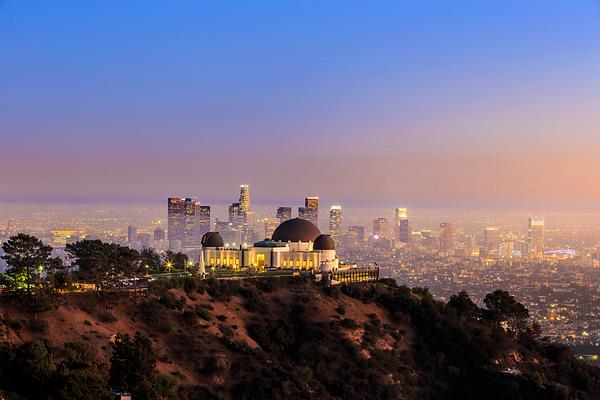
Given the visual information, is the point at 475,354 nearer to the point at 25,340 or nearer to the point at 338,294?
the point at 338,294

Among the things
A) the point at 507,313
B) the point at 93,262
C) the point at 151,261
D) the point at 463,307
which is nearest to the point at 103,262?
the point at 93,262

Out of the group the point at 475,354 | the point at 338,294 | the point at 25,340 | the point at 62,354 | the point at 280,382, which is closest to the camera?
the point at 62,354

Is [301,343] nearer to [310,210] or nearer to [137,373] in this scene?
[137,373]

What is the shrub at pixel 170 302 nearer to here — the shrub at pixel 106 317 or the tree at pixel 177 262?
the shrub at pixel 106 317

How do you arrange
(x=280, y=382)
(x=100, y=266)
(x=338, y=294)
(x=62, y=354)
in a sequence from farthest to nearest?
(x=338, y=294), (x=100, y=266), (x=280, y=382), (x=62, y=354)

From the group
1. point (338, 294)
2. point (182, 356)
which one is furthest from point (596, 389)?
point (182, 356)

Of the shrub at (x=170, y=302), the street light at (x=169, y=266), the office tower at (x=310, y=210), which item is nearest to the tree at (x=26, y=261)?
the shrub at (x=170, y=302)
